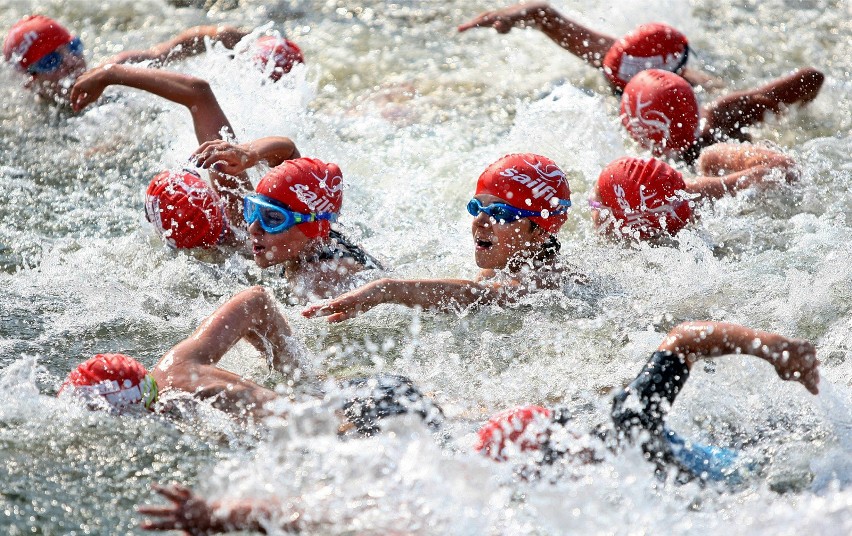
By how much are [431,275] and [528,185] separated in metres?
1.03

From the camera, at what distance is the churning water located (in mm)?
3889

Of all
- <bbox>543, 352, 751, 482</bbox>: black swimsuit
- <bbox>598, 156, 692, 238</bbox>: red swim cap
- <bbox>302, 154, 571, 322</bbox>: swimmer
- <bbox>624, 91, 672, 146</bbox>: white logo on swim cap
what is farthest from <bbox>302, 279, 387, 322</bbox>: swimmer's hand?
<bbox>624, 91, 672, 146</bbox>: white logo on swim cap

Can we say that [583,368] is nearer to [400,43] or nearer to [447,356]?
[447,356]

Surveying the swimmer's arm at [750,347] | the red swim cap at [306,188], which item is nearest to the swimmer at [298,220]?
the red swim cap at [306,188]

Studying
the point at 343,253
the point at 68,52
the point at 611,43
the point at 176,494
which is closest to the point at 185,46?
the point at 68,52

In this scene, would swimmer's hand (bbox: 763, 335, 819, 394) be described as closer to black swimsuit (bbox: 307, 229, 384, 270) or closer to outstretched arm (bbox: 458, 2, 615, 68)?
black swimsuit (bbox: 307, 229, 384, 270)

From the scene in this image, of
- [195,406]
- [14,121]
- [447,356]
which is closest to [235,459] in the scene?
[195,406]

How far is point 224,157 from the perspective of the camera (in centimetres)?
571

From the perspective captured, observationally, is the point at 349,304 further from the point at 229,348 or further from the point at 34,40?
the point at 34,40

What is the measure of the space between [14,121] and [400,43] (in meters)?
3.57

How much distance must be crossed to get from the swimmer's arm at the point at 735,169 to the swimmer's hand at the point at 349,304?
94.4 inches

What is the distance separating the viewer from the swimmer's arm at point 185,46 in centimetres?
796

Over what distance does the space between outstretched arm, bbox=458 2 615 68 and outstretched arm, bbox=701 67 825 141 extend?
1.30 m

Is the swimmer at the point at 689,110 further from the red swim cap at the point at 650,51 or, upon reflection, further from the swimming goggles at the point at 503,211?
the swimming goggles at the point at 503,211
